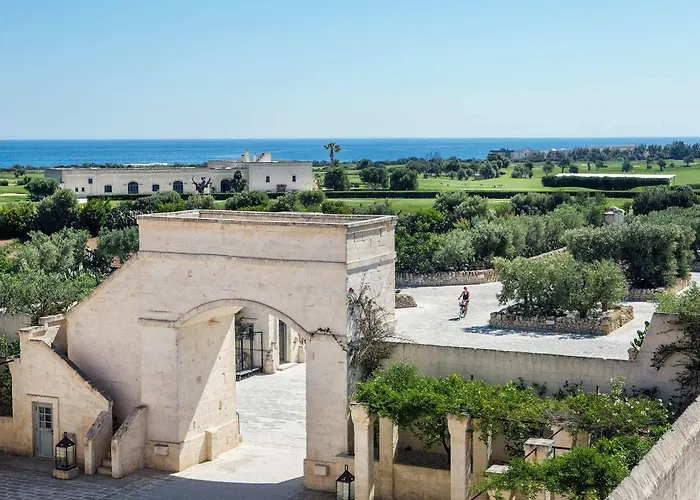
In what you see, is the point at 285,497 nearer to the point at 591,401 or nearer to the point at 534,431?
the point at 534,431

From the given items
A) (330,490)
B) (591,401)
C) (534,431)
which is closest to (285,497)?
(330,490)

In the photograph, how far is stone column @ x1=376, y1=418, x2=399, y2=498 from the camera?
1998 centimetres

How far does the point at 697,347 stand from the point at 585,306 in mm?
7299

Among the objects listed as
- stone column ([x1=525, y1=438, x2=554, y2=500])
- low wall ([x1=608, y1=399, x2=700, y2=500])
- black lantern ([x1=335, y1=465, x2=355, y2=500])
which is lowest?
black lantern ([x1=335, y1=465, x2=355, y2=500])

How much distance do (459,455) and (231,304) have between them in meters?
6.03

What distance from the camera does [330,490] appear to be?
20.7 meters

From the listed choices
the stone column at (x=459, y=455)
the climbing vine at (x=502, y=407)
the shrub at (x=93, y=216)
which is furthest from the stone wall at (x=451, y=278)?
the shrub at (x=93, y=216)

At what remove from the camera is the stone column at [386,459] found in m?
20.0

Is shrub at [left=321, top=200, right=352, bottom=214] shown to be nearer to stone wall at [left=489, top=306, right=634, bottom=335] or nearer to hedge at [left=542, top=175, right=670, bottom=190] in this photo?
stone wall at [left=489, top=306, right=634, bottom=335]

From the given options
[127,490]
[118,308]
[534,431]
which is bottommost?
[127,490]

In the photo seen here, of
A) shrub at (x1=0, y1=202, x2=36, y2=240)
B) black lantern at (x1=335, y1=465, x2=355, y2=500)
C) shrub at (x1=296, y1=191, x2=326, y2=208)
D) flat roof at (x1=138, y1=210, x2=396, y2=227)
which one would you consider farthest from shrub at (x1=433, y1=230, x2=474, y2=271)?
shrub at (x1=0, y1=202, x2=36, y2=240)

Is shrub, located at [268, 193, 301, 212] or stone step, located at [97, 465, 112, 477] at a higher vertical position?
shrub, located at [268, 193, 301, 212]

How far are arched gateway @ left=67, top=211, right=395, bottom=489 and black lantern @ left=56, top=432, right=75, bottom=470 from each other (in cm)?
145

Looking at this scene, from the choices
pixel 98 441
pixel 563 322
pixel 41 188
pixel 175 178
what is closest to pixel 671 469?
pixel 563 322
